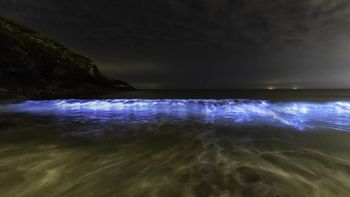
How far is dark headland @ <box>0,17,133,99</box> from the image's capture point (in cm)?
3884

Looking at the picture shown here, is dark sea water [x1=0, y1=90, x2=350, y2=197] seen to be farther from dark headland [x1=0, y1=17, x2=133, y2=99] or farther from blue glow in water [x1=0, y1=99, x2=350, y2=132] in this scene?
dark headland [x1=0, y1=17, x2=133, y2=99]

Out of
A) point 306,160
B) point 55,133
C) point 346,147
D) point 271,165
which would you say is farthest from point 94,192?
point 346,147

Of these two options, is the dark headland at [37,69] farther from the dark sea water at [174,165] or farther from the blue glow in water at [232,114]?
the dark sea water at [174,165]

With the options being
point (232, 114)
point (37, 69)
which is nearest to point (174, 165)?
point (232, 114)

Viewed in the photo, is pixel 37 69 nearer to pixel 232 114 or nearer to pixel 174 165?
pixel 232 114

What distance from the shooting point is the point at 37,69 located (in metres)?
45.7

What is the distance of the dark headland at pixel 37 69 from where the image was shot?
38.8m

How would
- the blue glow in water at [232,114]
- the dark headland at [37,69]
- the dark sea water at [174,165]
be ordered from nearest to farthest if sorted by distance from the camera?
the dark sea water at [174,165]
the blue glow in water at [232,114]
the dark headland at [37,69]

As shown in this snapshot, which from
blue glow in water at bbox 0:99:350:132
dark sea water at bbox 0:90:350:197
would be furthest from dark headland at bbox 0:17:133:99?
dark sea water at bbox 0:90:350:197

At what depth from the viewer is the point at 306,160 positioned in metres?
5.59

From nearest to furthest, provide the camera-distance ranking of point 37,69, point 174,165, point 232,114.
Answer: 1. point 174,165
2. point 232,114
3. point 37,69

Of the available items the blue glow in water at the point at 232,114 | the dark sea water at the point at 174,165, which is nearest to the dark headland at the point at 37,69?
the blue glow in water at the point at 232,114

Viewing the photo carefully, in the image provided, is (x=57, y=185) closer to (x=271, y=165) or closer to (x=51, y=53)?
(x=271, y=165)

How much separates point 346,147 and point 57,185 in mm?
8033
